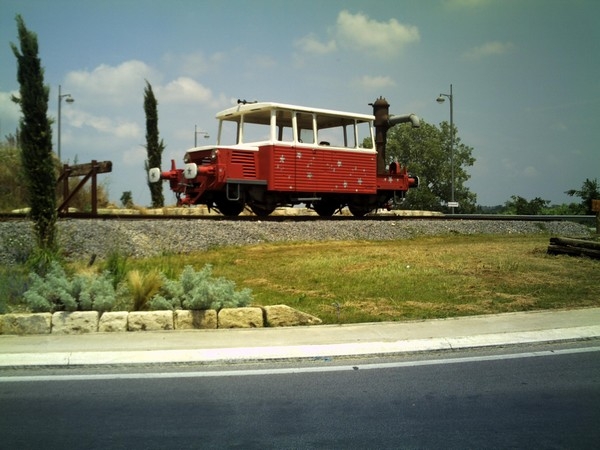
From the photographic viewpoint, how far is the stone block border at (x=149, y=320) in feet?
23.2

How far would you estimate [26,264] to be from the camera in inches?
406

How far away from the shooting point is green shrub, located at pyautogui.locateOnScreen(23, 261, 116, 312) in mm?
7367

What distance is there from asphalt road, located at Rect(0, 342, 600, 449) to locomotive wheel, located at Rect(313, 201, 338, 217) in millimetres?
15049

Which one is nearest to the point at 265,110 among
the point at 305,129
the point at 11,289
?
the point at 305,129

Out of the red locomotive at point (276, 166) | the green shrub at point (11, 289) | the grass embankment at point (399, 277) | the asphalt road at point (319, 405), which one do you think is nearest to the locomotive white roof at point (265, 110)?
the red locomotive at point (276, 166)

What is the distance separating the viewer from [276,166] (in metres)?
17.8

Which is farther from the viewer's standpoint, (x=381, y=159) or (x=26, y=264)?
(x=381, y=159)

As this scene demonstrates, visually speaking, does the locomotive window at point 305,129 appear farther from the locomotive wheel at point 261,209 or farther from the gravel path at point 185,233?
the gravel path at point 185,233

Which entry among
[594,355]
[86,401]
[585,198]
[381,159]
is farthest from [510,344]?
[585,198]

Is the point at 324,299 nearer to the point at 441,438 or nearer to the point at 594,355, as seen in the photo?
the point at 594,355

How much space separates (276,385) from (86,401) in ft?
5.34

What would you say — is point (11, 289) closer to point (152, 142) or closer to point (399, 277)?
point (399, 277)

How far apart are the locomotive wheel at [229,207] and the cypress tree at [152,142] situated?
1002 cm

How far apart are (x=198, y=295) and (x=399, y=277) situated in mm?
4324
